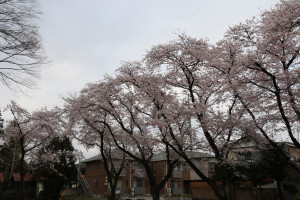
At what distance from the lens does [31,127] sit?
17.8 metres

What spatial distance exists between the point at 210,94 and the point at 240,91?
5.78ft

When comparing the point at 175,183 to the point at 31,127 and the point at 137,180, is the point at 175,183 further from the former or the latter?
the point at 31,127

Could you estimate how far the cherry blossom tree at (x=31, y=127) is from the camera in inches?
692

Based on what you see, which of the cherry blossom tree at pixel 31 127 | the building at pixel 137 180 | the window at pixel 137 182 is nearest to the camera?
the cherry blossom tree at pixel 31 127

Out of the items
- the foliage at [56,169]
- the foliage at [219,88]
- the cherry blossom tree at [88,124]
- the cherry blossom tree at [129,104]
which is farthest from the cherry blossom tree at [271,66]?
the foliage at [56,169]

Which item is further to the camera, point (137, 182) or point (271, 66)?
point (137, 182)

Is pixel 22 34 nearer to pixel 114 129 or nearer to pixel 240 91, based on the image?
pixel 240 91

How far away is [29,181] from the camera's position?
2789 cm

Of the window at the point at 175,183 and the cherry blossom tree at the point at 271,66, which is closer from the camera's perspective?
the cherry blossom tree at the point at 271,66

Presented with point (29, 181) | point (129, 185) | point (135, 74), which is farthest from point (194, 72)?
point (129, 185)

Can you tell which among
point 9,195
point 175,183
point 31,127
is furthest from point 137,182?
point 31,127

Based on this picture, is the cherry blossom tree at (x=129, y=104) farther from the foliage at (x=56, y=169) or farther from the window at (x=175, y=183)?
the window at (x=175, y=183)

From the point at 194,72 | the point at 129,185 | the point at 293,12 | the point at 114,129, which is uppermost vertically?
the point at 293,12

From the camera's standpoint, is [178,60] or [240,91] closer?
[240,91]
